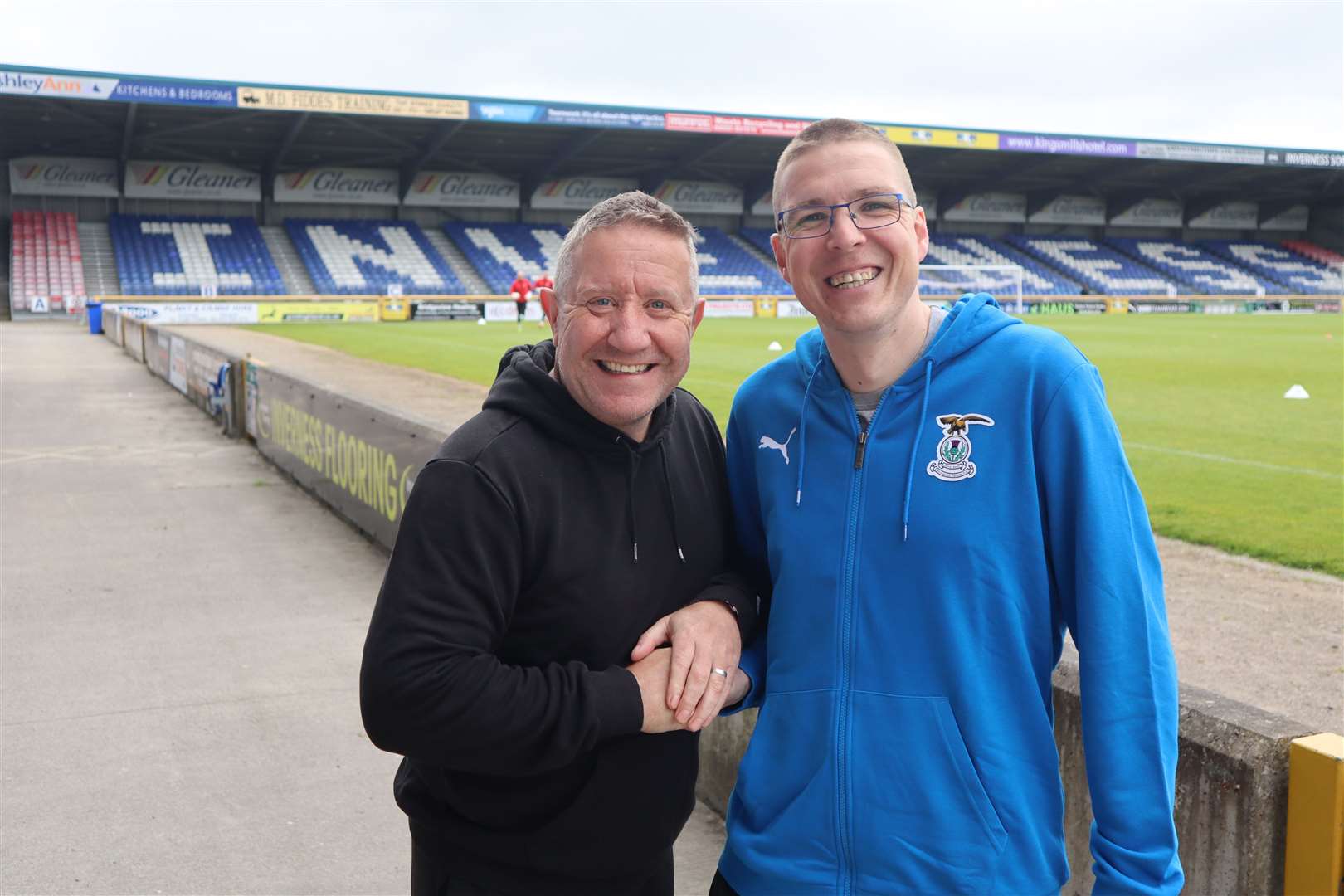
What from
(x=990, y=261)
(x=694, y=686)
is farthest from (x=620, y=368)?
(x=990, y=261)

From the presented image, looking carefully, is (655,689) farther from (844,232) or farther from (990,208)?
(990,208)

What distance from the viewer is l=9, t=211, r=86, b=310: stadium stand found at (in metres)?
44.2

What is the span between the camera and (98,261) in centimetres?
4738

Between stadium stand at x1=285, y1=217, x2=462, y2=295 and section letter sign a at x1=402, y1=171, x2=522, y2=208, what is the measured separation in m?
1.82

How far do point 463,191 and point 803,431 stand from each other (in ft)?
189

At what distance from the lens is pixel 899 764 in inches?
72.9

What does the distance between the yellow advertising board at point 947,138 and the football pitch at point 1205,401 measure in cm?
1606

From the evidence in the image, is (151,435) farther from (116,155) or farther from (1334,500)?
(116,155)

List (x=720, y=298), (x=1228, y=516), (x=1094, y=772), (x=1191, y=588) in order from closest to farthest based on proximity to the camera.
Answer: (x=1094, y=772) → (x=1191, y=588) → (x=1228, y=516) → (x=720, y=298)

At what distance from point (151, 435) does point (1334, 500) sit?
12.8m

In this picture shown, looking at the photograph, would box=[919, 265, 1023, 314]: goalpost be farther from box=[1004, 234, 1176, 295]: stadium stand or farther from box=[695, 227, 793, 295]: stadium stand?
box=[695, 227, 793, 295]: stadium stand

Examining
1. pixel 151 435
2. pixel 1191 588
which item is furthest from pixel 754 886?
pixel 151 435

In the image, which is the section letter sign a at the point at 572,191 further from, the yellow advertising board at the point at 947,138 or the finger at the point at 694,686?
the finger at the point at 694,686

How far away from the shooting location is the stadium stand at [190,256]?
46125mm
